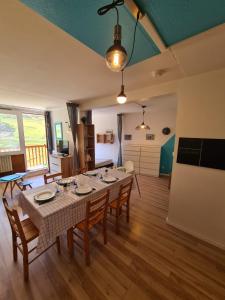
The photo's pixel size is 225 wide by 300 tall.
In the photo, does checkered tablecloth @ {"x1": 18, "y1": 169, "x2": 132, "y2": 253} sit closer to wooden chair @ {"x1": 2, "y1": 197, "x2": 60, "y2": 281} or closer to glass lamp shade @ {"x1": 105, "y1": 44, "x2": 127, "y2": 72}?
wooden chair @ {"x1": 2, "y1": 197, "x2": 60, "y2": 281}

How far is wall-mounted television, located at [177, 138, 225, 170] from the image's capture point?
5.91 ft

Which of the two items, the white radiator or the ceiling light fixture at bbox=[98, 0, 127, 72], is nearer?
the ceiling light fixture at bbox=[98, 0, 127, 72]

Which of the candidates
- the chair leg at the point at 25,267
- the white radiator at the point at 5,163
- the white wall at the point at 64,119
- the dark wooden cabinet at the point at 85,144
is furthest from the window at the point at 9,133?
the chair leg at the point at 25,267

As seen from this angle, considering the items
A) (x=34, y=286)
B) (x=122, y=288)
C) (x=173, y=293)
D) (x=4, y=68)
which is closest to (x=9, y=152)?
(x=4, y=68)

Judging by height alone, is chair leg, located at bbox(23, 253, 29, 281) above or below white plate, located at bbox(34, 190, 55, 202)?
below

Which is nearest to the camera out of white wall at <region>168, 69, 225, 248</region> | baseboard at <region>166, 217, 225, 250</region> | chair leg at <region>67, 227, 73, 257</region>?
chair leg at <region>67, 227, 73, 257</region>

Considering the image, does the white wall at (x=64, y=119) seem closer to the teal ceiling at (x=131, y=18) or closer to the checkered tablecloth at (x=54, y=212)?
the checkered tablecloth at (x=54, y=212)

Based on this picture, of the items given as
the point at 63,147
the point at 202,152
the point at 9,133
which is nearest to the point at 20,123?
the point at 9,133

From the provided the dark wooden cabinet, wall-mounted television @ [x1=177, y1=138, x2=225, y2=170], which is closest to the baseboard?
wall-mounted television @ [x1=177, y1=138, x2=225, y2=170]

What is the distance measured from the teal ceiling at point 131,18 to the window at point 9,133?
463cm

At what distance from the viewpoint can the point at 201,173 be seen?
6.42 ft

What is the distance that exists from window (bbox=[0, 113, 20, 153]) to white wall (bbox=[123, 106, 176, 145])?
4216mm

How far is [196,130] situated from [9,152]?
218 inches

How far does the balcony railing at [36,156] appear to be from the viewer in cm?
533
